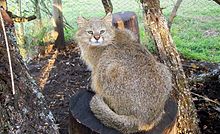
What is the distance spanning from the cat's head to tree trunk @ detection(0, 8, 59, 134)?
0.82 m

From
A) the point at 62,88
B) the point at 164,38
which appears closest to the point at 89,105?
the point at 164,38

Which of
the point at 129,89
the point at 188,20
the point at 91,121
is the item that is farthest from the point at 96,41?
the point at 188,20

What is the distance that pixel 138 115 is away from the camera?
2.51 m

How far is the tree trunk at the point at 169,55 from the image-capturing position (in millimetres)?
3596

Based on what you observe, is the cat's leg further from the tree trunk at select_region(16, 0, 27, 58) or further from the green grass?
the green grass

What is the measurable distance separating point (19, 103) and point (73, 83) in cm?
298

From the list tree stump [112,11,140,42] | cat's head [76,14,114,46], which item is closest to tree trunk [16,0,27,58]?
tree stump [112,11,140,42]

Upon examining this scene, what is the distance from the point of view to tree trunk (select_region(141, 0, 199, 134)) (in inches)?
142

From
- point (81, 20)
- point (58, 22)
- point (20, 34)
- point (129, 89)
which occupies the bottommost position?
point (20, 34)

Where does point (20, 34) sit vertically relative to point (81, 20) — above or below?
below

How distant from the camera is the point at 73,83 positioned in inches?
201

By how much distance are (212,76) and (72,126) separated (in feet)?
9.10

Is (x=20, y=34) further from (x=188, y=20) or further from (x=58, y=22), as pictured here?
(x=188, y=20)

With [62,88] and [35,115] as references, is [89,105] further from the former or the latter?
[62,88]
